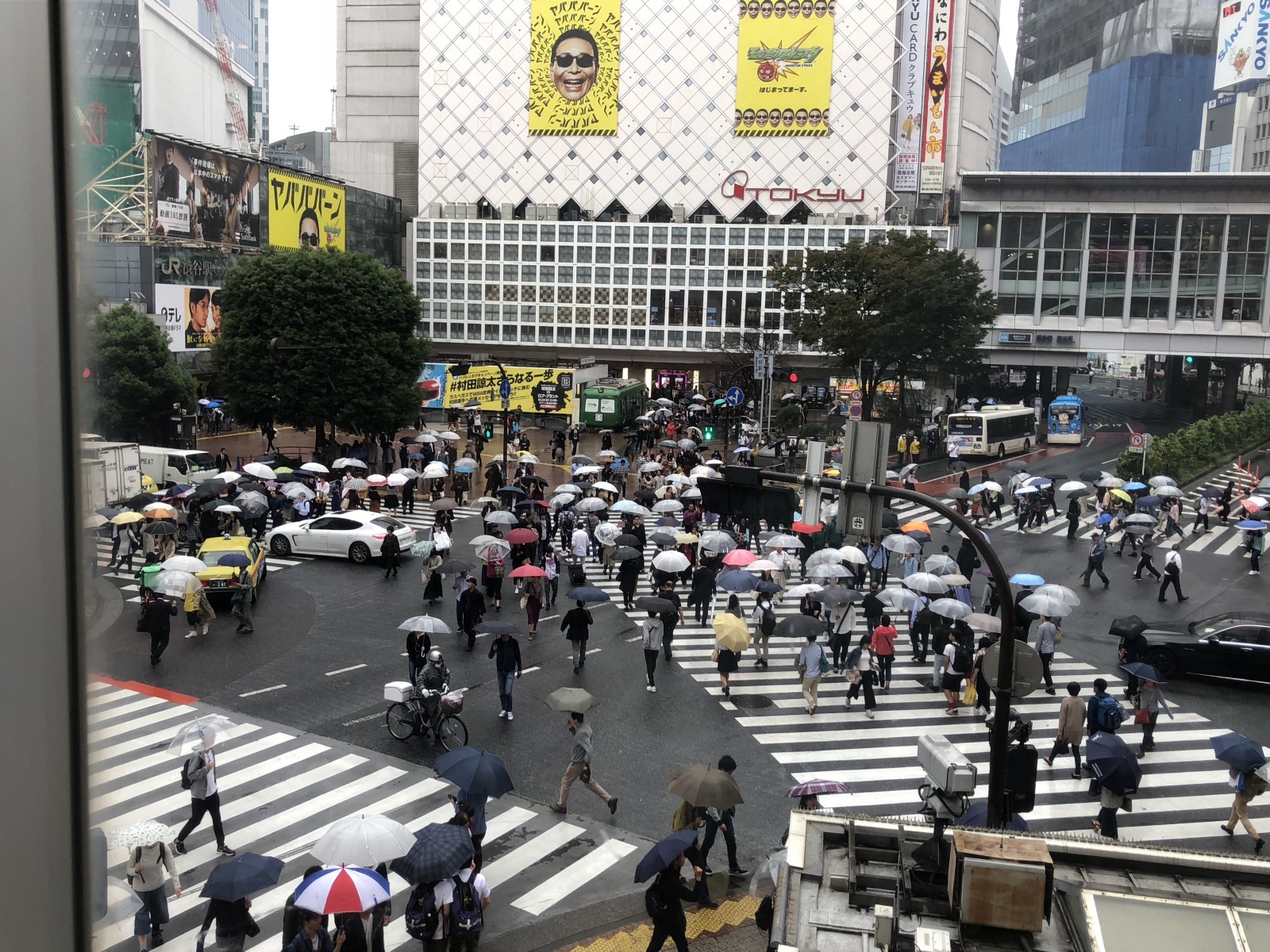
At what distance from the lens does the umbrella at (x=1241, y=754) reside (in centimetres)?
1263

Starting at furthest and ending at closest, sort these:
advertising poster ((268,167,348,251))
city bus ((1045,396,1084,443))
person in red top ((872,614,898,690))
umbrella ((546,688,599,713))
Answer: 1. advertising poster ((268,167,348,251))
2. city bus ((1045,396,1084,443))
3. person in red top ((872,614,898,690))
4. umbrella ((546,688,599,713))

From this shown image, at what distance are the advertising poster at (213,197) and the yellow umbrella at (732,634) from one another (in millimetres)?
38983

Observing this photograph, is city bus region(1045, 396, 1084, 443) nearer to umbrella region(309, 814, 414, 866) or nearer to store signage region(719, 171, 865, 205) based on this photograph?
store signage region(719, 171, 865, 205)

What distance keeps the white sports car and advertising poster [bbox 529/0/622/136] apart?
2486 inches

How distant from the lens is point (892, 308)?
4556 cm

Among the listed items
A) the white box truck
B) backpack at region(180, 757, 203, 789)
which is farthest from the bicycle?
the white box truck

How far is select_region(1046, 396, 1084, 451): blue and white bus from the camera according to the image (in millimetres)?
52156

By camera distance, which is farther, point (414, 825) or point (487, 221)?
point (487, 221)

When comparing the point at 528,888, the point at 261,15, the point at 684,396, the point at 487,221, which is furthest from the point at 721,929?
the point at 261,15

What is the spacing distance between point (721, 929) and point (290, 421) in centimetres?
3336

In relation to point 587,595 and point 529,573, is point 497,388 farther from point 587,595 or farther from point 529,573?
point 587,595

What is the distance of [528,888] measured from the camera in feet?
37.6

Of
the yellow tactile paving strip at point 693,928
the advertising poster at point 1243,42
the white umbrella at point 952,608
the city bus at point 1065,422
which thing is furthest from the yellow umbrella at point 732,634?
the advertising poster at point 1243,42

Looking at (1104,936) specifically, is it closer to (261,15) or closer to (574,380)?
(574,380)
